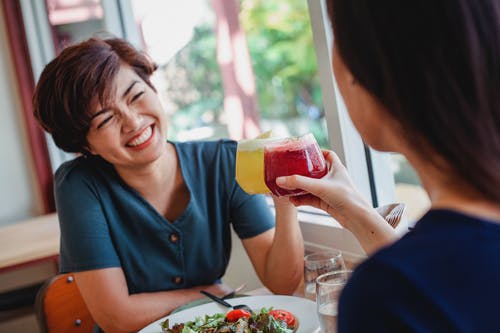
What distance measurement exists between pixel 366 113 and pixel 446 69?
0.38 feet

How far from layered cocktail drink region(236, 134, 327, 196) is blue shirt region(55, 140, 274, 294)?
54 centimetres

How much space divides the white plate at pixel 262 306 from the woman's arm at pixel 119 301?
9.7 inches

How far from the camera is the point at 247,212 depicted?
172 centimetres

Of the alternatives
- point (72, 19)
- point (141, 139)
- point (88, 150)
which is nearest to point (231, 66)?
point (72, 19)

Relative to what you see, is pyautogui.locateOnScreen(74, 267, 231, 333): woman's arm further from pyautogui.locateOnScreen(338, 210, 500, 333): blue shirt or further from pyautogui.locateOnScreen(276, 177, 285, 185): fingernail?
pyautogui.locateOnScreen(338, 210, 500, 333): blue shirt

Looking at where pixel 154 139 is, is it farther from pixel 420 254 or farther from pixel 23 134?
pixel 23 134

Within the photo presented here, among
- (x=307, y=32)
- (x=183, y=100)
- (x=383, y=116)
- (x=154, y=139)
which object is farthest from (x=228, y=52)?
(x=307, y=32)

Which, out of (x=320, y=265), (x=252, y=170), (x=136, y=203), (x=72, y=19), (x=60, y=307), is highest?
(x=72, y=19)

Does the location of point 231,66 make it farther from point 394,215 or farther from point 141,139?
point 394,215

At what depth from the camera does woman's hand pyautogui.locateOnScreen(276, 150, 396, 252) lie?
0.93 meters

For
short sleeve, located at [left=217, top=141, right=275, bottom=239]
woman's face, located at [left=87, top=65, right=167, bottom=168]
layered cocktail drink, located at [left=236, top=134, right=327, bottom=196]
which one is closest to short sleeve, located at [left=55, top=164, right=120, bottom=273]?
woman's face, located at [left=87, top=65, right=167, bottom=168]

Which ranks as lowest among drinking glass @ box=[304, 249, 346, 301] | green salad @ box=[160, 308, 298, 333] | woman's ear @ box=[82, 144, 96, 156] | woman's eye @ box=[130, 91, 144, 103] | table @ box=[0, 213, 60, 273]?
table @ box=[0, 213, 60, 273]

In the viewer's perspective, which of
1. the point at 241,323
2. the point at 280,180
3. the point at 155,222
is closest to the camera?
the point at 280,180

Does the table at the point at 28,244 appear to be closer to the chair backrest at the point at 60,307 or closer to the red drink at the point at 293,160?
the chair backrest at the point at 60,307
